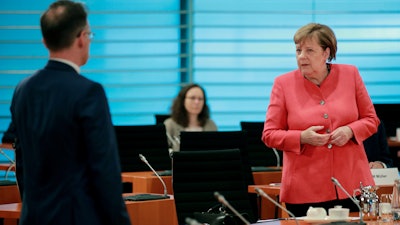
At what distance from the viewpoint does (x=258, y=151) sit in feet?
27.5

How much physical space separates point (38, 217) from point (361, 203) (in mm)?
1912

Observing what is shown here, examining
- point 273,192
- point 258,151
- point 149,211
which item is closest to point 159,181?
point 273,192

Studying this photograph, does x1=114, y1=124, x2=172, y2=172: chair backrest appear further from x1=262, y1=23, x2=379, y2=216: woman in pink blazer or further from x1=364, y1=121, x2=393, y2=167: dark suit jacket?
x1=262, y1=23, x2=379, y2=216: woman in pink blazer

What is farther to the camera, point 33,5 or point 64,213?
point 33,5

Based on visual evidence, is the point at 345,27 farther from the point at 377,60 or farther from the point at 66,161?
the point at 66,161

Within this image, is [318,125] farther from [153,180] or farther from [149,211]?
[153,180]

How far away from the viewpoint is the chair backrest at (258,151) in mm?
8281

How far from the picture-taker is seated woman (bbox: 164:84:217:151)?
8.55 meters

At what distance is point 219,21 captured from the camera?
11203mm

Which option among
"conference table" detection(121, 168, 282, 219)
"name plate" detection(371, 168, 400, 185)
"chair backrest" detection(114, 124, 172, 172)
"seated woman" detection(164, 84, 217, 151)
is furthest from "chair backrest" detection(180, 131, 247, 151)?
"name plate" detection(371, 168, 400, 185)

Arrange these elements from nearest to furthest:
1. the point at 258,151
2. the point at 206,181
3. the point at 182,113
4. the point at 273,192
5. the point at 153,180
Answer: the point at 206,181 → the point at 273,192 → the point at 153,180 → the point at 258,151 → the point at 182,113

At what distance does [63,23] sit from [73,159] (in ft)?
1.54

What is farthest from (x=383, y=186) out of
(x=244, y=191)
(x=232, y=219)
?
(x=232, y=219)

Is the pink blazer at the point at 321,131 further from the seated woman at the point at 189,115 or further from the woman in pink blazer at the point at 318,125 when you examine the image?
the seated woman at the point at 189,115
